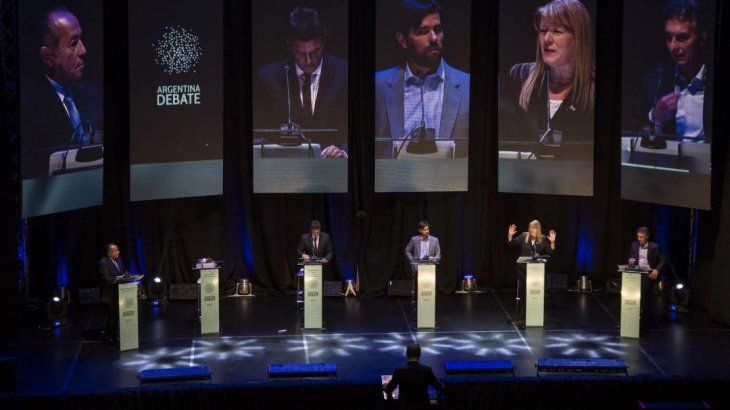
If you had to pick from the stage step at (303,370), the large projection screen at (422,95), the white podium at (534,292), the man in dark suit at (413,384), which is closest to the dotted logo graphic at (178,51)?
the large projection screen at (422,95)

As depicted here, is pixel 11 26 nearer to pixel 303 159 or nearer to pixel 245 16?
pixel 245 16

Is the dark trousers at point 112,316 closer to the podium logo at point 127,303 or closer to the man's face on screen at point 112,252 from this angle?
the podium logo at point 127,303

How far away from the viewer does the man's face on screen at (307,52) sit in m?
14.7

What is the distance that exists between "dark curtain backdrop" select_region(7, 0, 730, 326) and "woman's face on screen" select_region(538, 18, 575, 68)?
2.13 feet

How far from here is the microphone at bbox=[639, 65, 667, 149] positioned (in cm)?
1395

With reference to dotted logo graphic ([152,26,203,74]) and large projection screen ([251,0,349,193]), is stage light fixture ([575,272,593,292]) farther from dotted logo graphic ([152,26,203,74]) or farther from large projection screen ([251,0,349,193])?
dotted logo graphic ([152,26,203,74])

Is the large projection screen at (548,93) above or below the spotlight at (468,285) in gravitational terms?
above

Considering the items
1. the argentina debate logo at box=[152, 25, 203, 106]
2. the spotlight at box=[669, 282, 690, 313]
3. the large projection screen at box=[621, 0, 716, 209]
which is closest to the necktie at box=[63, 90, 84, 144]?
the argentina debate logo at box=[152, 25, 203, 106]

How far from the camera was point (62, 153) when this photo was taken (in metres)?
13.4

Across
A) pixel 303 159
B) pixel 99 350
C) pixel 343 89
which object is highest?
pixel 343 89

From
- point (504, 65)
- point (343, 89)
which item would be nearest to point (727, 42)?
point (504, 65)

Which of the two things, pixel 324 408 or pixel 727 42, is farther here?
pixel 727 42

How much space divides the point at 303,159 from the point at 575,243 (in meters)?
4.65

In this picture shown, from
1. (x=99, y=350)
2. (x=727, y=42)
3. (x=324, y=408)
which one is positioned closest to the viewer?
(x=324, y=408)
